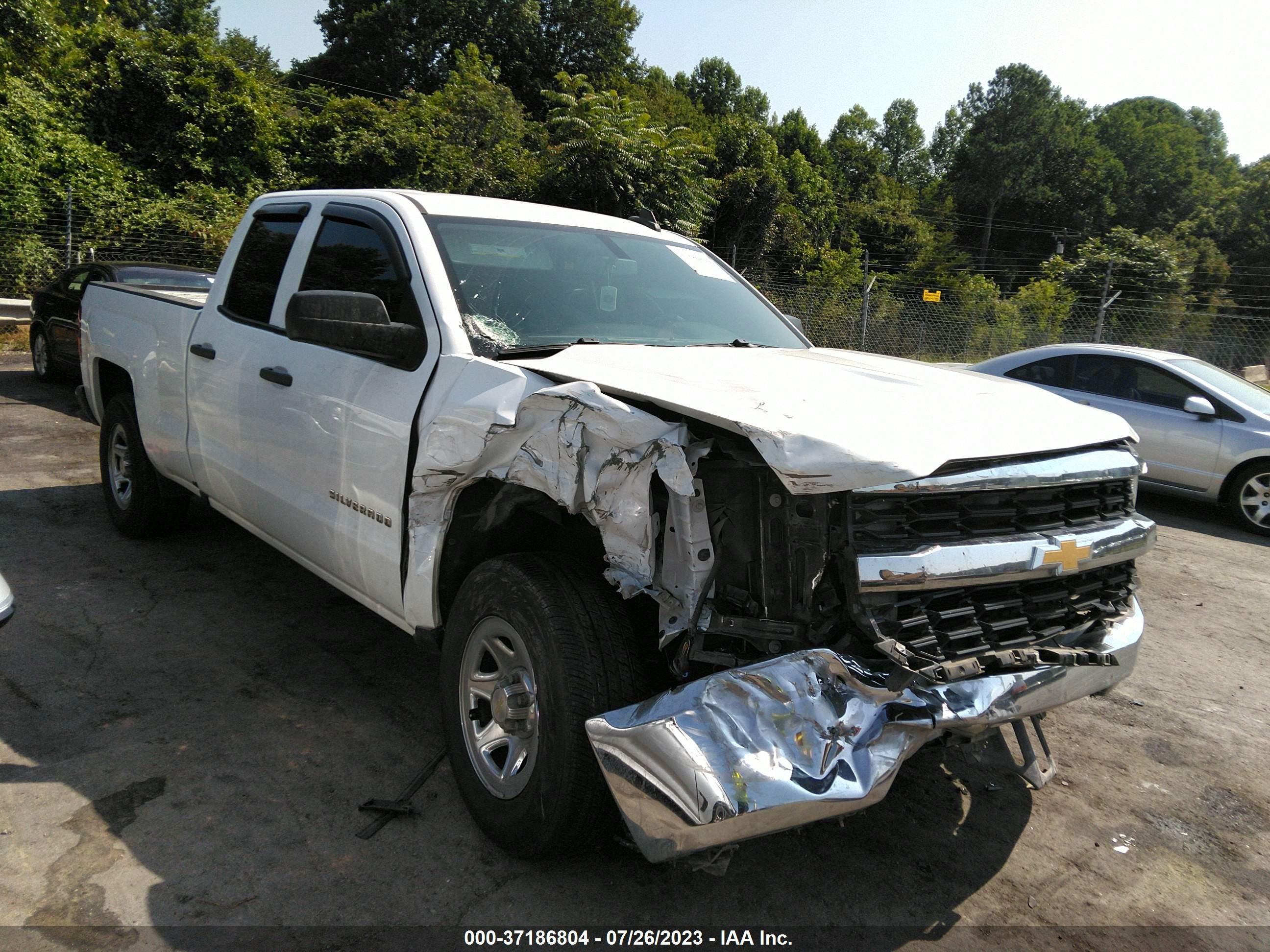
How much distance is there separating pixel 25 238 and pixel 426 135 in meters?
13.2

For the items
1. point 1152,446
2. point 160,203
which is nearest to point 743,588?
point 1152,446

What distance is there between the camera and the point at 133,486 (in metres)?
5.40

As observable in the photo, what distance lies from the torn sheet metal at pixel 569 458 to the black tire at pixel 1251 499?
24.6 ft

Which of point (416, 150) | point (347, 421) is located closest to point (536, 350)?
point (347, 421)

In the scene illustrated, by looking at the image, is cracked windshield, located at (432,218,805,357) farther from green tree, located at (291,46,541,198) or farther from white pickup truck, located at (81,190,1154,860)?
green tree, located at (291,46,541,198)

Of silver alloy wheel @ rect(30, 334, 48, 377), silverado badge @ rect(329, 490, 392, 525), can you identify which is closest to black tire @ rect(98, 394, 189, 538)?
silverado badge @ rect(329, 490, 392, 525)

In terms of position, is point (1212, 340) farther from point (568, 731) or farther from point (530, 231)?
point (568, 731)

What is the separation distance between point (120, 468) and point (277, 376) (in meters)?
2.52

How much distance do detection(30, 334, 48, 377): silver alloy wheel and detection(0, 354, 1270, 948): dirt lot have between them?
824 centimetres

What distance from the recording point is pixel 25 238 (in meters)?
17.0

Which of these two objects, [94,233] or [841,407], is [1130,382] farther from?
[94,233]

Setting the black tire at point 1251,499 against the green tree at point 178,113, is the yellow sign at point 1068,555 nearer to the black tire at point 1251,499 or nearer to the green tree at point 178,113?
the black tire at point 1251,499

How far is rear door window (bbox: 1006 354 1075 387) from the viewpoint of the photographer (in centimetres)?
894

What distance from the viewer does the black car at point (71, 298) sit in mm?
9812
